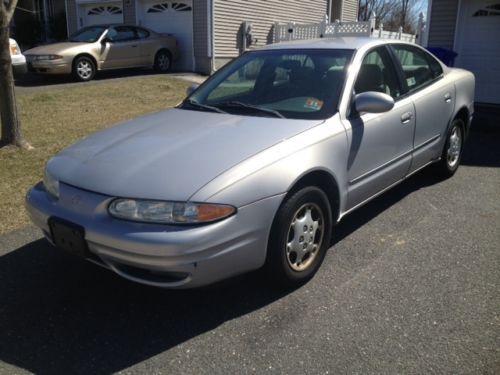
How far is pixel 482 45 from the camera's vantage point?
10461 millimetres

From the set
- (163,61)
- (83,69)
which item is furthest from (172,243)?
(163,61)

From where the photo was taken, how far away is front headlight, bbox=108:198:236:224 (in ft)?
8.70

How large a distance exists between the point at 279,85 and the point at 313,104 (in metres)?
0.46

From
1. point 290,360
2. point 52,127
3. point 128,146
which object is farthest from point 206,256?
point 52,127

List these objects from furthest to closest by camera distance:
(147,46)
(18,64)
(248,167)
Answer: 1. (147,46)
2. (18,64)
3. (248,167)

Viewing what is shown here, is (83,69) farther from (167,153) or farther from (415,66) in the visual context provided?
(167,153)

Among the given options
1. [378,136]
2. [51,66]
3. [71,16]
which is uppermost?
[71,16]

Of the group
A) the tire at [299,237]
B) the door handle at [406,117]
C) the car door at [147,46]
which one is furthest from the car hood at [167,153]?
the car door at [147,46]

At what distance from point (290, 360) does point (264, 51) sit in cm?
289

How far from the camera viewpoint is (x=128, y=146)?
335 centimetres

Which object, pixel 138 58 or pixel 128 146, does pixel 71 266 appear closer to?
pixel 128 146

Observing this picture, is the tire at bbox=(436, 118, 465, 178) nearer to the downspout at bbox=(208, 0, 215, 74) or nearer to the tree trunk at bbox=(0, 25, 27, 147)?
the tree trunk at bbox=(0, 25, 27, 147)

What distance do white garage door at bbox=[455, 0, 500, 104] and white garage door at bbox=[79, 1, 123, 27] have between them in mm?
11756

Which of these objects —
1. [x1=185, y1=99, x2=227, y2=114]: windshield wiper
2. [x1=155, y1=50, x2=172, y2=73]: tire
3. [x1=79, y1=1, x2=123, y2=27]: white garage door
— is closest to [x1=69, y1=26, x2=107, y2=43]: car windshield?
[x1=155, y1=50, x2=172, y2=73]: tire
